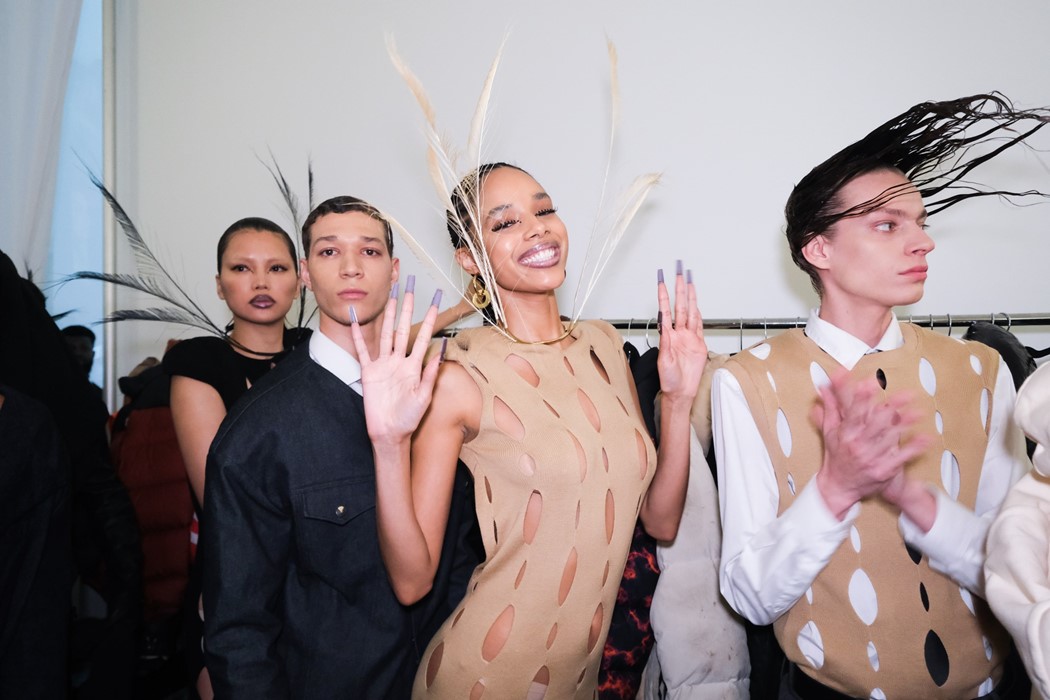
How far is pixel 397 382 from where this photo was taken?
3.84 feet

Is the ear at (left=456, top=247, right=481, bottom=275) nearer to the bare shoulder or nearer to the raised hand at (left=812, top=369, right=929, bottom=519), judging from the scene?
the bare shoulder

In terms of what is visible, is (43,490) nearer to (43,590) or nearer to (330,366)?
(43,590)

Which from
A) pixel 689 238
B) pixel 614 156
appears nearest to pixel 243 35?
pixel 614 156

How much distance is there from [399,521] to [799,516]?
0.61 m

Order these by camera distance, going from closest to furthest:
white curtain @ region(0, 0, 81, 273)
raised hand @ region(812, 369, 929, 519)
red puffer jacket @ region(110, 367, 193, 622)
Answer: raised hand @ region(812, 369, 929, 519), red puffer jacket @ region(110, 367, 193, 622), white curtain @ region(0, 0, 81, 273)

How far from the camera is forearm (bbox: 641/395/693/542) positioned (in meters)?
1.36

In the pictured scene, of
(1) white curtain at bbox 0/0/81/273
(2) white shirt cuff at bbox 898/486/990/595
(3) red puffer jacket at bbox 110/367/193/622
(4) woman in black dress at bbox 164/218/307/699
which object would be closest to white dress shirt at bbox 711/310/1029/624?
(2) white shirt cuff at bbox 898/486/990/595

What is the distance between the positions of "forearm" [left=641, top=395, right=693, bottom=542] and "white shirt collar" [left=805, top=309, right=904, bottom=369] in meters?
0.27

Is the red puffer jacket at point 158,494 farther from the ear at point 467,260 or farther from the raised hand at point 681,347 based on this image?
the raised hand at point 681,347

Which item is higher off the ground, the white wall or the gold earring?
the white wall

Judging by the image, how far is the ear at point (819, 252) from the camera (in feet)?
4.53

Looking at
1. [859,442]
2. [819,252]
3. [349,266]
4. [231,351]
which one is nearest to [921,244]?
[819,252]

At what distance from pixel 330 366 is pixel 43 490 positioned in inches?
21.5

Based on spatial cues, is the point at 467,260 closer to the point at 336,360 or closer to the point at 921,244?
the point at 336,360
